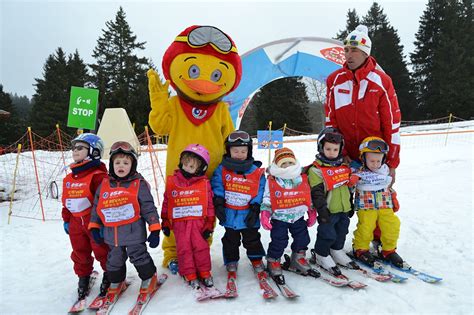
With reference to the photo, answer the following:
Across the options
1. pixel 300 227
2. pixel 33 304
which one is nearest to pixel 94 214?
pixel 33 304

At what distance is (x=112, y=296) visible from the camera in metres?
2.84

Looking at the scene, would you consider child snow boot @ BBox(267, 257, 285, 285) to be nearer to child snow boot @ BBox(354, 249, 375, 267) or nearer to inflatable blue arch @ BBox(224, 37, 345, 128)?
child snow boot @ BBox(354, 249, 375, 267)

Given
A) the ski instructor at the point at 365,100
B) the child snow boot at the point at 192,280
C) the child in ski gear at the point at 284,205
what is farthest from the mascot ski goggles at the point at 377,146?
the child snow boot at the point at 192,280

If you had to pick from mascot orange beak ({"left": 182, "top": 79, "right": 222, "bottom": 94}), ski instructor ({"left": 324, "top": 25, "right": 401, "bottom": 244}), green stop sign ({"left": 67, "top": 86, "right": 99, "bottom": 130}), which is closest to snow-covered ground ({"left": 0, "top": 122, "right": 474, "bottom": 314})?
ski instructor ({"left": 324, "top": 25, "right": 401, "bottom": 244})

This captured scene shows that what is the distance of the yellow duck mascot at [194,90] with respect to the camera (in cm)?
325

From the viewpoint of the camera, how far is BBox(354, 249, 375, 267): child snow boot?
337 centimetres

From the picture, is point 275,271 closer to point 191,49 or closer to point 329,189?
point 329,189

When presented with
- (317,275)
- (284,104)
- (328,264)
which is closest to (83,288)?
(317,275)

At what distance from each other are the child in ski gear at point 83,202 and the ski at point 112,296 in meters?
0.14

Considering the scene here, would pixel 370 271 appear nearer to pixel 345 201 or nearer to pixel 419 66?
pixel 345 201

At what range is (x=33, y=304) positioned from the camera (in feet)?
9.77

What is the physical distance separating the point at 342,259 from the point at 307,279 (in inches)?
20.8

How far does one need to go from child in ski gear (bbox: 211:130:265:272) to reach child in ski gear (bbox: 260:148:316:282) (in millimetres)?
113

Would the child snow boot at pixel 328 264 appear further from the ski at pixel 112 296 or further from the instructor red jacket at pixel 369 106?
the ski at pixel 112 296
